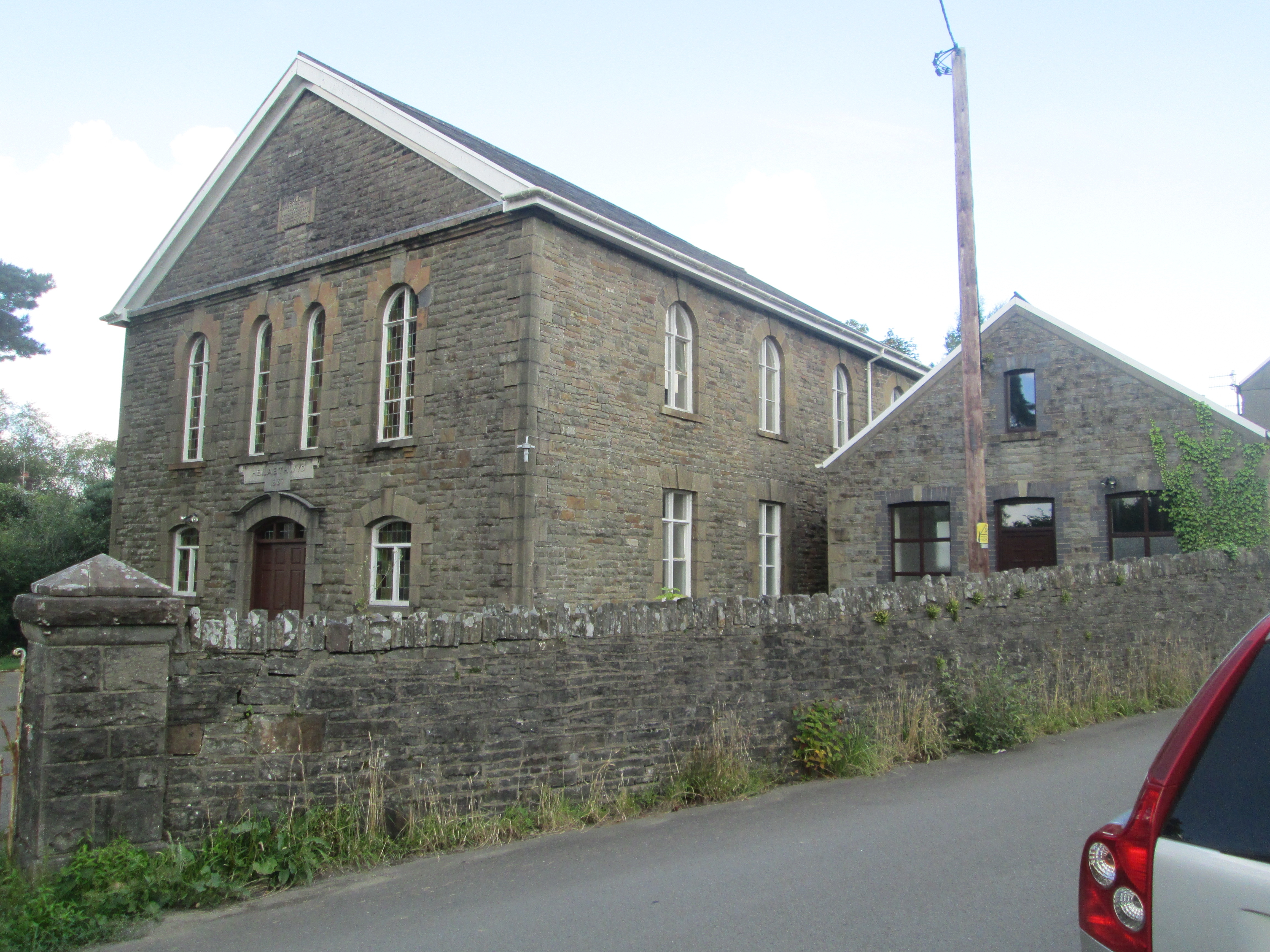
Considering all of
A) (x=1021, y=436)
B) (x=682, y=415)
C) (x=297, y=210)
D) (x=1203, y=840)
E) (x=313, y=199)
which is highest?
(x=313, y=199)

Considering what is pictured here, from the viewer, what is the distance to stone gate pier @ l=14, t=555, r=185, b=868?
522 cm

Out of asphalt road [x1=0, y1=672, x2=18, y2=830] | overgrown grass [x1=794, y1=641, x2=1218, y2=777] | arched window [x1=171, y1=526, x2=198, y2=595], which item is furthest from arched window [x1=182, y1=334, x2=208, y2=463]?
overgrown grass [x1=794, y1=641, x2=1218, y2=777]

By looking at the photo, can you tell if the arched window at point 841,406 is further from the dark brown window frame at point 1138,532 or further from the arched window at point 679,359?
the dark brown window frame at point 1138,532

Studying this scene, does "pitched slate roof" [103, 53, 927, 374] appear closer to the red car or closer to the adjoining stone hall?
the adjoining stone hall

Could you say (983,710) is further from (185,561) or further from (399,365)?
(185,561)

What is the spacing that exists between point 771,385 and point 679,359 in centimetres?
318

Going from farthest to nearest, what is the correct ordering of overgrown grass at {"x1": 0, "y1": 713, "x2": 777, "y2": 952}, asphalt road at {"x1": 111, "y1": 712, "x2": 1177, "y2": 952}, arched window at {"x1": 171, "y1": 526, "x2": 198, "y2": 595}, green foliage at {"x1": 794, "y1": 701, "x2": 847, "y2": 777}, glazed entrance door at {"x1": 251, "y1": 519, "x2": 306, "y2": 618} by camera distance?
arched window at {"x1": 171, "y1": 526, "x2": 198, "y2": 595} < glazed entrance door at {"x1": 251, "y1": 519, "x2": 306, "y2": 618} < green foliage at {"x1": 794, "y1": 701, "x2": 847, "y2": 777} < overgrown grass at {"x1": 0, "y1": 713, "x2": 777, "y2": 952} < asphalt road at {"x1": 111, "y1": 712, "x2": 1177, "y2": 952}

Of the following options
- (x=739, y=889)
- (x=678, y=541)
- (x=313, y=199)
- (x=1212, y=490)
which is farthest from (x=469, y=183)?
(x=1212, y=490)

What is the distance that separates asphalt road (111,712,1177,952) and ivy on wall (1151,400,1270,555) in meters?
9.64

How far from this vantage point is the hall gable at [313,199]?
15.5 metres

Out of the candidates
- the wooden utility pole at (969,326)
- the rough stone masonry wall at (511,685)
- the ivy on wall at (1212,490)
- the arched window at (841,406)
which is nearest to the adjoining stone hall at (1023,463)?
the ivy on wall at (1212,490)

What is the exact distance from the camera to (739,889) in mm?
5391

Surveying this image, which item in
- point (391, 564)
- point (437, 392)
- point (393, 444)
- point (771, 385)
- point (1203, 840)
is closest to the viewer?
point (1203, 840)

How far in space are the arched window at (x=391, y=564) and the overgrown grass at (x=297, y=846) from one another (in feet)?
28.0
